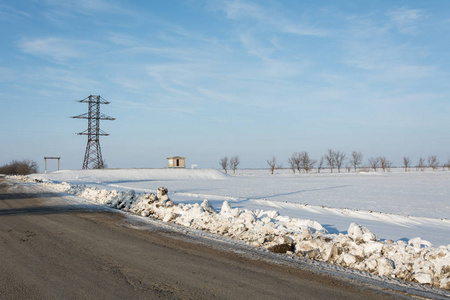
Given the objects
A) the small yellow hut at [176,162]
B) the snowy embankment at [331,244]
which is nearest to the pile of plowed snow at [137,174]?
the small yellow hut at [176,162]

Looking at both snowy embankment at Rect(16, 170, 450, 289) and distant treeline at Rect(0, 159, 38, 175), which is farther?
distant treeline at Rect(0, 159, 38, 175)

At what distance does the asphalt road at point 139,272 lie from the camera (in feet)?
16.0

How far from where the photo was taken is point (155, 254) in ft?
23.1

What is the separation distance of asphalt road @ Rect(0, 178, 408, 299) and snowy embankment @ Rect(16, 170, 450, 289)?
1.16m

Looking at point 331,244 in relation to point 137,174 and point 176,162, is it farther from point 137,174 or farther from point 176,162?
point 176,162

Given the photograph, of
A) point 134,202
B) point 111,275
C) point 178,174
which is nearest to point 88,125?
point 178,174

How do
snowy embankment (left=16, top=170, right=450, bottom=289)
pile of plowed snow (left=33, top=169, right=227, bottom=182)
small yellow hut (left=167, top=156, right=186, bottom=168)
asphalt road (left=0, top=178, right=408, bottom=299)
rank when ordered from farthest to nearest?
small yellow hut (left=167, top=156, right=186, bottom=168), pile of plowed snow (left=33, top=169, right=227, bottom=182), snowy embankment (left=16, top=170, right=450, bottom=289), asphalt road (left=0, top=178, right=408, bottom=299)

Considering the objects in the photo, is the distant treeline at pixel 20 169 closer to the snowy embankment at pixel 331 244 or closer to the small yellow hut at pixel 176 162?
the small yellow hut at pixel 176 162

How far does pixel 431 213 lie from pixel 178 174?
48.3m

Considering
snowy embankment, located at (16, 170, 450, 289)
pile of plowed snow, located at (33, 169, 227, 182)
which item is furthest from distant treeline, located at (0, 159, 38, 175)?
snowy embankment, located at (16, 170, 450, 289)

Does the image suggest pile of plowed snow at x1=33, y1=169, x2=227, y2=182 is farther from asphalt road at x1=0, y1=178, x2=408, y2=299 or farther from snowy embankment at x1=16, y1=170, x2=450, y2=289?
asphalt road at x1=0, y1=178, x2=408, y2=299

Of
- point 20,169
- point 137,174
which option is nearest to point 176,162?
point 137,174

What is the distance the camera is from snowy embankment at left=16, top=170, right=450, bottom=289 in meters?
Answer: 6.02

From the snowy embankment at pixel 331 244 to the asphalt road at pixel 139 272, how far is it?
3.79 feet
